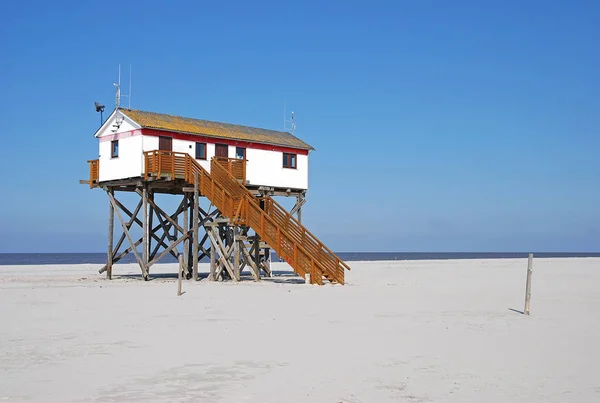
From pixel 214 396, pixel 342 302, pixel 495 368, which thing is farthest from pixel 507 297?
pixel 214 396

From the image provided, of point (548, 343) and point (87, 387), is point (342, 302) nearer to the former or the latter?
point (548, 343)

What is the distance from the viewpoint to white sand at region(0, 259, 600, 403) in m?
9.20

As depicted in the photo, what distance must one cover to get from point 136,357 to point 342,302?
965cm

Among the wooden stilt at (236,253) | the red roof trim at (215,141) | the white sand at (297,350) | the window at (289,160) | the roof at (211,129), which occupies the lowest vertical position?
the white sand at (297,350)

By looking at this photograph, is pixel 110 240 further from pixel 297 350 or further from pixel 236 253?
pixel 297 350

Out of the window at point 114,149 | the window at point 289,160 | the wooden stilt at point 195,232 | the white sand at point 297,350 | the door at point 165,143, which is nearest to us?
the white sand at point 297,350

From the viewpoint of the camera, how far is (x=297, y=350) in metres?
12.1

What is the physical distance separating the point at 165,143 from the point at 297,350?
19.8m

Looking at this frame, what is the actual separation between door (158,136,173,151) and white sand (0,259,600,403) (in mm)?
10597

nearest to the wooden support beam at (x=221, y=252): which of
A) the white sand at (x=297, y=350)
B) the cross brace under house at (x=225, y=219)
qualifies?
the cross brace under house at (x=225, y=219)

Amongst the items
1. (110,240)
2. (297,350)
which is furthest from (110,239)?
(297,350)

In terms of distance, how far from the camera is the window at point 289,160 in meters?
34.4

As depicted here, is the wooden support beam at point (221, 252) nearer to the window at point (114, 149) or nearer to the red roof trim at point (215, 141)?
the red roof trim at point (215, 141)

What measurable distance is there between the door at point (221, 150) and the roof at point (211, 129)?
463mm
